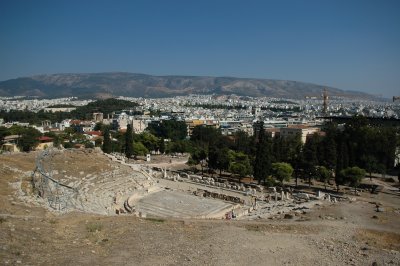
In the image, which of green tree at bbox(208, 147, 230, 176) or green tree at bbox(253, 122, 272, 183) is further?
green tree at bbox(208, 147, 230, 176)

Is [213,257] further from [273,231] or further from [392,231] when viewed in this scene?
[392,231]

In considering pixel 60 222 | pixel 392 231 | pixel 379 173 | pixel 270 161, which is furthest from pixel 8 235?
pixel 379 173

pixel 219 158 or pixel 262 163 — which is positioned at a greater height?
pixel 262 163

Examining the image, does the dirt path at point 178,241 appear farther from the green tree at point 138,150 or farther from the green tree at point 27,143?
the green tree at point 138,150

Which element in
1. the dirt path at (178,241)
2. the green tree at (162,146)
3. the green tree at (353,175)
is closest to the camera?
the dirt path at (178,241)

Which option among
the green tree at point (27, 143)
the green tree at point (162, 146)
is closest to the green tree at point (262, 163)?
the green tree at point (162, 146)

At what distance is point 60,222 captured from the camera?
1611cm

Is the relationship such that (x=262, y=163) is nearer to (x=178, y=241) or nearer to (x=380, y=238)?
(x=380, y=238)

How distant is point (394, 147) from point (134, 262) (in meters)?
43.3

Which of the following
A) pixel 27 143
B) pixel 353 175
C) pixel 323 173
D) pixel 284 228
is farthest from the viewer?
pixel 27 143

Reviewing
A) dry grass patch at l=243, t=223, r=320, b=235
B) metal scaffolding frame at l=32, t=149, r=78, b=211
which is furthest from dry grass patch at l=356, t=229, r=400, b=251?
metal scaffolding frame at l=32, t=149, r=78, b=211

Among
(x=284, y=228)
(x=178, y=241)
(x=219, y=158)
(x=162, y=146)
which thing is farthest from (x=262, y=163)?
(x=162, y=146)

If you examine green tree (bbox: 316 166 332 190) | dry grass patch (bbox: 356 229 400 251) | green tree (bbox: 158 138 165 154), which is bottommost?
green tree (bbox: 158 138 165 154)

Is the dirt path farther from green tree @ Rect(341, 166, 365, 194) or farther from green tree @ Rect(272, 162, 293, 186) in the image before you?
green tree @ Rect(272, 162, 293, 186)
